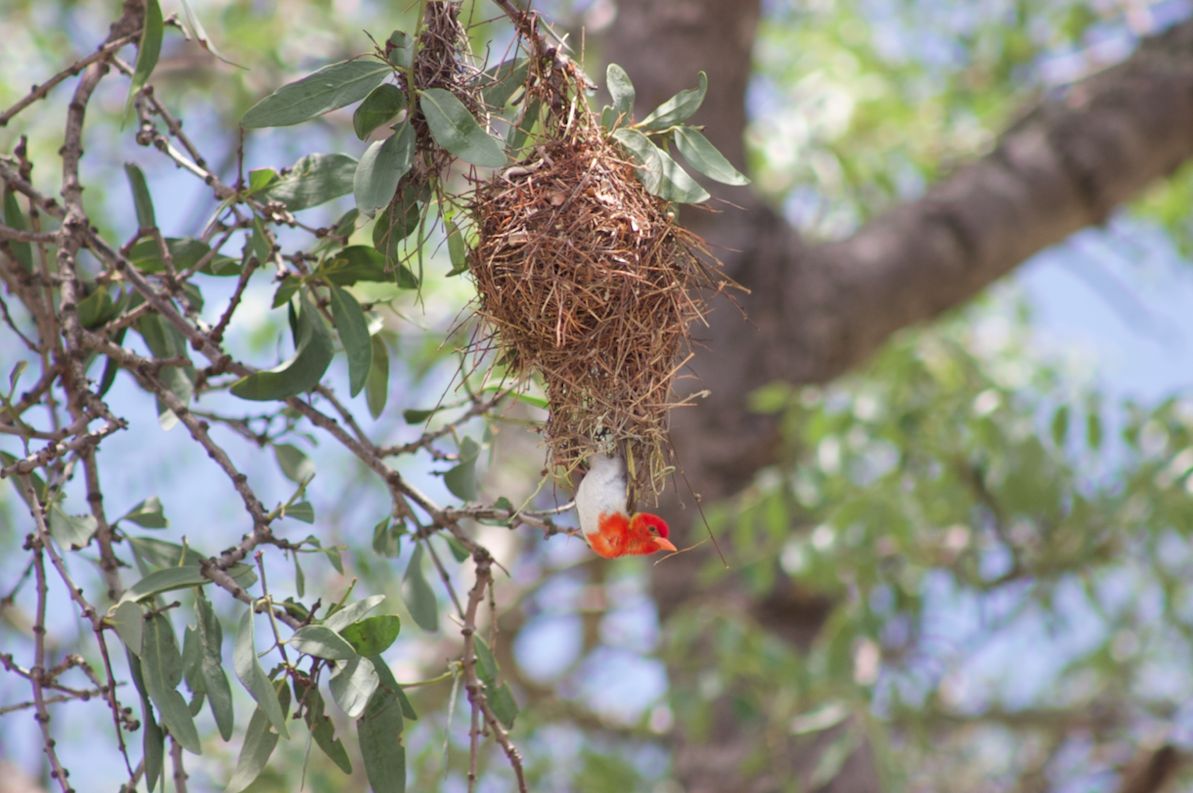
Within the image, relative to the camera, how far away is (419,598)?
1.69 m

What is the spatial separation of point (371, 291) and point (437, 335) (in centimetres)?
302

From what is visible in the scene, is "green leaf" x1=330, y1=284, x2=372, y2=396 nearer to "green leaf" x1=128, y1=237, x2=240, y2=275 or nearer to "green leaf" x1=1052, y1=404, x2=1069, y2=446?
"green leaf" x1=128, y1=237, x2=240, y2=275

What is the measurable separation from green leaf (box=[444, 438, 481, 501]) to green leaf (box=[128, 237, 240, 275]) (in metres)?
0.48

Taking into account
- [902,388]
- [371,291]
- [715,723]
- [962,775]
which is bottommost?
[962,775]

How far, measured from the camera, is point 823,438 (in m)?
3.10

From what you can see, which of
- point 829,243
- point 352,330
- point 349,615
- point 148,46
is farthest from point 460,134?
point 829,243

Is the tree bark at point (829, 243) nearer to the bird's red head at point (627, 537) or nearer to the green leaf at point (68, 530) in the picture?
the bird's red head at point (627, 537)

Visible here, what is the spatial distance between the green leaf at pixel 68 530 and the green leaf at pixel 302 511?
298 millimetres

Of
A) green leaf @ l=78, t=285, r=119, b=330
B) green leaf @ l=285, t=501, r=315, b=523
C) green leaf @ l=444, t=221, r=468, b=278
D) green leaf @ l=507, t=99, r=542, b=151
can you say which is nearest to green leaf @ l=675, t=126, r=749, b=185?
green leaf @ l=507, t=99, r=542, b=151

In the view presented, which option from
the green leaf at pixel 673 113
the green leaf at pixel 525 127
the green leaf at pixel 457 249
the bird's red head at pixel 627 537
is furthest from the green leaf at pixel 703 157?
the bird's red head at pixel 627 537

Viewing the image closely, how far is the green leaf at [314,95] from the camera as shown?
126cm

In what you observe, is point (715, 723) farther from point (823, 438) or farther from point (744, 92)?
point (744, 92)

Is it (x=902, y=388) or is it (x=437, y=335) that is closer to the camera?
(x=902, y=388)

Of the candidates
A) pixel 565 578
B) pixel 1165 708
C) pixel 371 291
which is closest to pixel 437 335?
pixel 565 578
